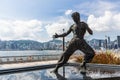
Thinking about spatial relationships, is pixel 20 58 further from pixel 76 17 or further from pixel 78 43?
pixel 78 43

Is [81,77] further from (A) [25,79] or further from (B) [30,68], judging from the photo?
(B) [30,68]

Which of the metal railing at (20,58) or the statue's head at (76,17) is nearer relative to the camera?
the statue's head at (76,17)

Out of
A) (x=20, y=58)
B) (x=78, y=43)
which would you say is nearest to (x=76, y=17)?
(x=78, y=43)

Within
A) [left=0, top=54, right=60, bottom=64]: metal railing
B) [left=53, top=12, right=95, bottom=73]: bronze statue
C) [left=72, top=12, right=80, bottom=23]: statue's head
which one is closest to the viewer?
[left=53, top=12, right=95, bottom=73]: bronze statue

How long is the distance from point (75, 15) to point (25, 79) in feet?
9.14

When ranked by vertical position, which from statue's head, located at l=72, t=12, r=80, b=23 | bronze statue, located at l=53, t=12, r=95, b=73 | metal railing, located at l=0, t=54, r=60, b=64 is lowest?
metal railing, located at l=0, t=54, r=60, b=64

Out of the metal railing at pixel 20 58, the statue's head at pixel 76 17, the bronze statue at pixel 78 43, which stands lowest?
the metal railing at pixel 20 58

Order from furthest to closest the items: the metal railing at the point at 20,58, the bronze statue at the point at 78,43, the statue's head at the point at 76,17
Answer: the metal railing at the point at 20,58 < the statue's head at the point at 76,17 < the bronze statue at the point at 78,43

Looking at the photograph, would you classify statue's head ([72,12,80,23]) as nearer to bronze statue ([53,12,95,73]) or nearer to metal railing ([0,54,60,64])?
bronze statue ([53,12,95,73])

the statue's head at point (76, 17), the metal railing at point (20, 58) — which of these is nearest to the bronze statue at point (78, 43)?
the statue's head at point (76, 17)

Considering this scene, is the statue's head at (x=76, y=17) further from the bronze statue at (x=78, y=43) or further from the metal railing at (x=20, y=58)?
the metal railing at (x=20, y=58)

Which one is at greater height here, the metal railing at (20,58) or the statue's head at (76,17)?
the statue's head at (76,17)

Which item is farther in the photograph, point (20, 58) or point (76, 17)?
point (20, 58)

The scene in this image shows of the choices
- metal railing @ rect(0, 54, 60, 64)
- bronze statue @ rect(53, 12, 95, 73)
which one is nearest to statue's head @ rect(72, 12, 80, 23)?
bronze statue @ rect(53, 12, 95, 73)
